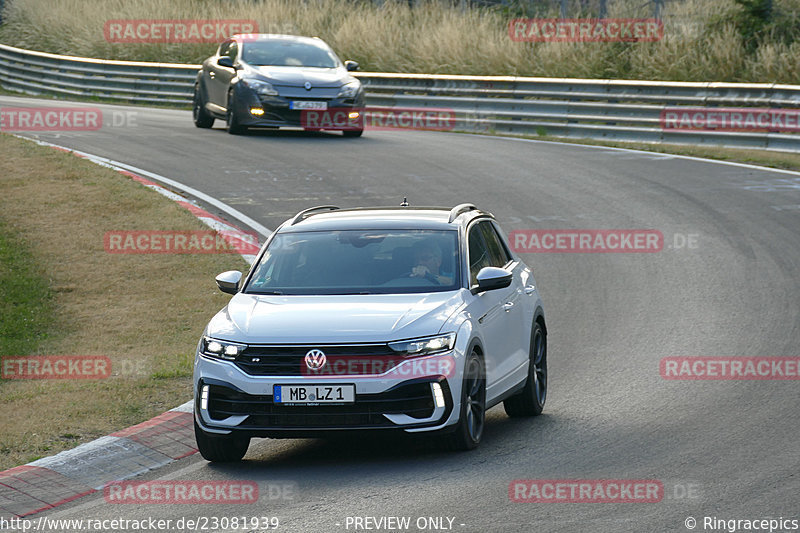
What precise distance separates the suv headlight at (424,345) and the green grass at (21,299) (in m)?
5.72

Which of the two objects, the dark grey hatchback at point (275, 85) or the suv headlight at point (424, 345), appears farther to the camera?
the dark grey hatchback at point (275, 85)

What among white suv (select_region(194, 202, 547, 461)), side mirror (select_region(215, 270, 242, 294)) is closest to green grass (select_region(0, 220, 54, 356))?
side mirror (select_region(215, 270, 242, 294))

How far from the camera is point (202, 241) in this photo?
16.3m

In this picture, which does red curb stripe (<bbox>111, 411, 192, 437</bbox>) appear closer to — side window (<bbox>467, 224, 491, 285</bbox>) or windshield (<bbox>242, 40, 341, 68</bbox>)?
side window (<bbox>467, 224, 491, 285</bbox>)

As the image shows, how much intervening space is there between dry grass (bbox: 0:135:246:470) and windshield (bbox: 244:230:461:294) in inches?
57.0

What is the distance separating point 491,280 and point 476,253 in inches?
29.3

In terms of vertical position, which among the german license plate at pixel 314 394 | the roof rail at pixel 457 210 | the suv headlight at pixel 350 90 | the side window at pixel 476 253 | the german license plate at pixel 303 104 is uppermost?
the roof rail at pixel 457 210

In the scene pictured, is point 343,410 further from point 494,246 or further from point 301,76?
point 301,76

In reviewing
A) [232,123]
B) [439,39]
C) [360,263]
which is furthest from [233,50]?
[360,263]

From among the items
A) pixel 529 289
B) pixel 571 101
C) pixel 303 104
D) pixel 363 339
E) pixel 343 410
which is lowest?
pixel 571 101

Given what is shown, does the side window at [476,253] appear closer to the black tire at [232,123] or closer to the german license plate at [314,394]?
the german license plate at [314,394]

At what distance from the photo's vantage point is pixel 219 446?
846cm

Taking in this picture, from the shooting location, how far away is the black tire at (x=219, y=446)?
27.6 feet

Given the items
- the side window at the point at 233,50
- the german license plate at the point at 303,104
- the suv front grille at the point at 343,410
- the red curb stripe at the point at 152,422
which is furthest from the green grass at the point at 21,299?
the side window at the point at 233,50
